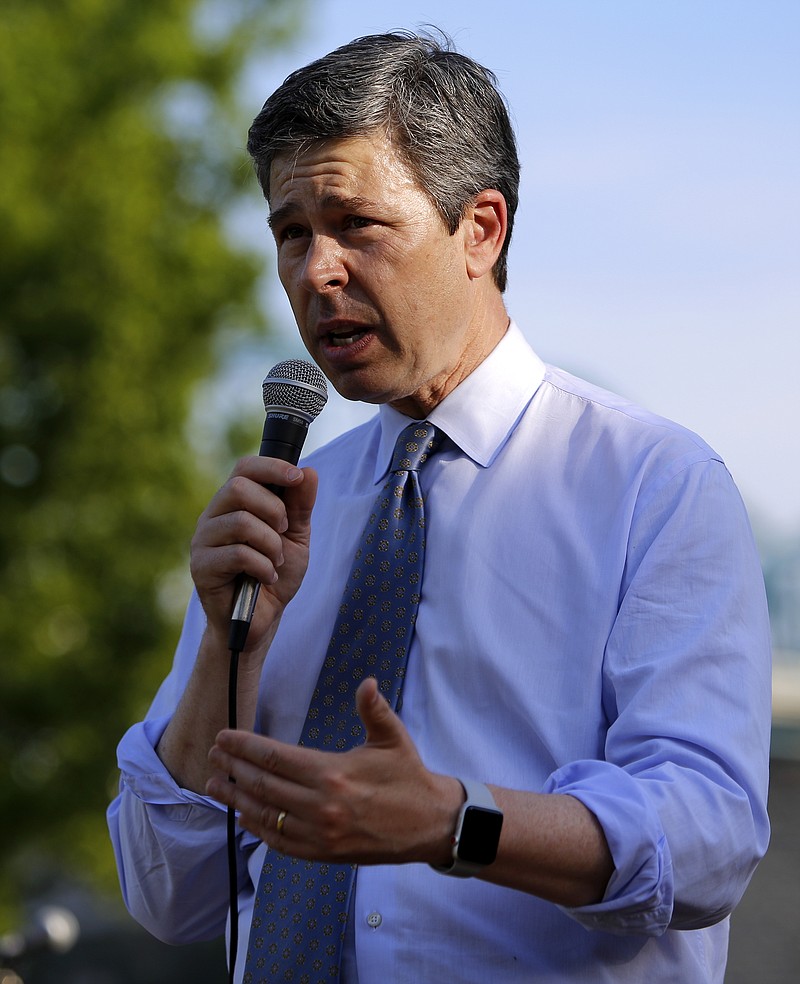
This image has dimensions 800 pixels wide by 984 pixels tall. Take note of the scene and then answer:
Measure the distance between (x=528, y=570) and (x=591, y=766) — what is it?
454 mm

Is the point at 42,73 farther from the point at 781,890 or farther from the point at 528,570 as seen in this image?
the point at 781,890

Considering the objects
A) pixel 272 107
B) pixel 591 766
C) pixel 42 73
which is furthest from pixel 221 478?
pixel 591 766

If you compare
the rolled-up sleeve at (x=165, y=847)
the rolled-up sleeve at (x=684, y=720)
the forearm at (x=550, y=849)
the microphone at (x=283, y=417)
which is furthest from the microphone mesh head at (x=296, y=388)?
the forearm at (x=550, y=849)

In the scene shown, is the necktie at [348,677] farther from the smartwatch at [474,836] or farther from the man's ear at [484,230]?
the smartwatch at [474,836]

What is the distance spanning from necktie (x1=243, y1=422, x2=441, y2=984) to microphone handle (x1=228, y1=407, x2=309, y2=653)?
0.22 meters

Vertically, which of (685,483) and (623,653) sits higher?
(685,483)

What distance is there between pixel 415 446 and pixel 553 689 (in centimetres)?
58

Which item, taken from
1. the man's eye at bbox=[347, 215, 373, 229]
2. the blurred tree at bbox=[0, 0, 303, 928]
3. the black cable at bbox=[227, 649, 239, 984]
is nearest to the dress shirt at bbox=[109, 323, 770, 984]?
the black cable at bbox=[227, 649, 239, 984]

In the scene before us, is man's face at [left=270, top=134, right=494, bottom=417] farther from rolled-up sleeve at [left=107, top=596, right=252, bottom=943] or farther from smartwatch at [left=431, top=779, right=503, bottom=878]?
smartwatch at [left=431, top=779, right=503, bottom=878]

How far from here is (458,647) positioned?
2.12m

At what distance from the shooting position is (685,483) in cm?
204

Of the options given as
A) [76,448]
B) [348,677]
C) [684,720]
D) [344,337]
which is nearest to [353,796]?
[684,720]

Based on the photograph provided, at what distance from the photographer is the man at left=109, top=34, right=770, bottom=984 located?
165cm

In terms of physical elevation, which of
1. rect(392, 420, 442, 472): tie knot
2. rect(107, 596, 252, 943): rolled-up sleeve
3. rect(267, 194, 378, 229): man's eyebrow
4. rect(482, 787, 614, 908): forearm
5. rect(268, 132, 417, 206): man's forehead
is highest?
rect(268, 132, 417, 206): man's forehead
